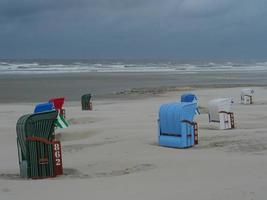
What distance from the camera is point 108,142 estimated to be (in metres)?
11.6

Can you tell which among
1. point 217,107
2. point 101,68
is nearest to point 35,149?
point 217,107

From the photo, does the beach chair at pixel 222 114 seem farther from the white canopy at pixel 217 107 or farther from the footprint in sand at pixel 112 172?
the footprint in sand at pixel 112 172

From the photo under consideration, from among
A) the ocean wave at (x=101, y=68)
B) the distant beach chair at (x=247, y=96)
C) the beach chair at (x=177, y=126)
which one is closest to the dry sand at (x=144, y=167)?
the beach chair at (x=177, y=126)

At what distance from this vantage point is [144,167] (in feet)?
27.0

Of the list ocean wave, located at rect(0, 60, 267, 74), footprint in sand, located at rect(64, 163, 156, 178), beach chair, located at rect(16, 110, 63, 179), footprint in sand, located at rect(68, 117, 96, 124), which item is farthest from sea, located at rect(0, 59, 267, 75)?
beach chair, located at rect(16, 110, 63, 179)

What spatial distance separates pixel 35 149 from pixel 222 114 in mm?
6360

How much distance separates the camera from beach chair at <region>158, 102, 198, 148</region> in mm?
10156

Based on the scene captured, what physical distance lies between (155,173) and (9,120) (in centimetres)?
1095

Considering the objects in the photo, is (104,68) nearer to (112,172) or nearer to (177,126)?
(177,126)

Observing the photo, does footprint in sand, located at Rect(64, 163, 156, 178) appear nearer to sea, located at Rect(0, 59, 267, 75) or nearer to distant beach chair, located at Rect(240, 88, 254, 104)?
distant beach chair, located at Rect(240, 88, 254, 104)

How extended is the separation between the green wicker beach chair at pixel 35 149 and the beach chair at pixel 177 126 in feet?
10.5

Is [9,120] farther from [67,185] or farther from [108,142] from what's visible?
[67,185]

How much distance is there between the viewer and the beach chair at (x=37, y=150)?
7.68 metres

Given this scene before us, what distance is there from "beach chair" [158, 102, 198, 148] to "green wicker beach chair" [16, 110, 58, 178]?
319 centimetres
